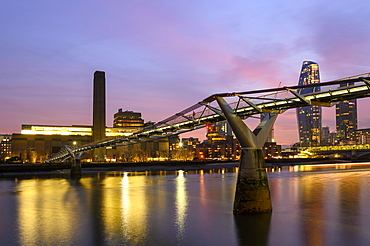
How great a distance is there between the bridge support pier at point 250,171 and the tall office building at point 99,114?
488 ft

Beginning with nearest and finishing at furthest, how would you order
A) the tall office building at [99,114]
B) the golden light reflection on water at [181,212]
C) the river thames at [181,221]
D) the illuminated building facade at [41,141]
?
the river thames at [181,221]
the golden light reflection on water at [181,212]
the tall office building at [99,114]
the illuminated building facade at [41,141]

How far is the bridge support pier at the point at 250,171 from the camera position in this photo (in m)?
31.0

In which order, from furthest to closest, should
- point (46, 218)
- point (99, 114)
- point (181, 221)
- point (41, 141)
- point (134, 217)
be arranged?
point (41, 141) < point (99, 114) < point (46, 218) < point (134, 217) < point (181, 221)

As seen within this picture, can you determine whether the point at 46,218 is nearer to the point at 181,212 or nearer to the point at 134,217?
the point at 134,217

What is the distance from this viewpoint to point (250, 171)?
102 feet

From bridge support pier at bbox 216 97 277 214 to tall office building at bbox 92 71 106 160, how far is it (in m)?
149

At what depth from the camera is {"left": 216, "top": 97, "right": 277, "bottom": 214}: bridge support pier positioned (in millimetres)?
31031

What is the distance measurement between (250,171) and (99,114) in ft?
524

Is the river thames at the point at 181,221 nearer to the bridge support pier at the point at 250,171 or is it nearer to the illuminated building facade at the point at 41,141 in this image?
the bridge support pier at the point at 250,171

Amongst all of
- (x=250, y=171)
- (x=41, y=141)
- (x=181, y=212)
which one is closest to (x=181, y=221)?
(x=181, y=212)

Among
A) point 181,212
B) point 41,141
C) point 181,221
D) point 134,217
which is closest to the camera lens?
point 181,221

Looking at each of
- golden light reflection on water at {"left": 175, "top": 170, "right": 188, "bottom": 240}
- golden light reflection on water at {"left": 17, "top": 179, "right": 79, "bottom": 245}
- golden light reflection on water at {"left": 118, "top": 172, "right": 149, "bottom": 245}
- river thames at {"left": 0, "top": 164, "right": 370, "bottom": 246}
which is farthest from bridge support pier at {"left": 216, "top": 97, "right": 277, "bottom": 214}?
golden light reflection on water at {"left": 17, "top": 179, "right": 79, "bottom": 245}

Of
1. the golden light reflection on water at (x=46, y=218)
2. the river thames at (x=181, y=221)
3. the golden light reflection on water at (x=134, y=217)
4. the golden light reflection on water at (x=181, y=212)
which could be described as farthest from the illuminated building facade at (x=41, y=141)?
the golden light reflection on water at (x=134, y=217)

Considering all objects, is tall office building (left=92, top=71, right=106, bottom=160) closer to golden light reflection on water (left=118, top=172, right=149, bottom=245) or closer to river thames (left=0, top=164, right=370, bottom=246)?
river thames (left=0, top=164, right=370, bottom=246)
